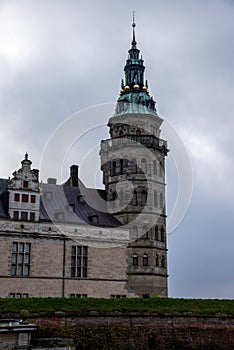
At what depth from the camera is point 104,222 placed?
151 ft

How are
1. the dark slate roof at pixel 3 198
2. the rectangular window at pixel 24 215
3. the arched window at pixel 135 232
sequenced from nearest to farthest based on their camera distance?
the dark slate roof at pixel 3 198
the rectangular window at pixel 24 215
the arched window at pixel 135 232

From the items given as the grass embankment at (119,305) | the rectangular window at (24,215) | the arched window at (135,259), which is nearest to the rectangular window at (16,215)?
the rectangular window at (24,215)

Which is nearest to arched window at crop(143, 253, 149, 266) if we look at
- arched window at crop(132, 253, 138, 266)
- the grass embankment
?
arched window at crop(132, 253, 138, 266)

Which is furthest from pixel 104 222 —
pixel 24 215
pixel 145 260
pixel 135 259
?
pixel 24 215

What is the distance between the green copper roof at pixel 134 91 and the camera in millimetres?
52062

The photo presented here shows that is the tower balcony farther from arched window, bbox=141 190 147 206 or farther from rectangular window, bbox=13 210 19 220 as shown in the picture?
rectangular window, bbox=13 210 19 220

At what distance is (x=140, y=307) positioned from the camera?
33.1 meters

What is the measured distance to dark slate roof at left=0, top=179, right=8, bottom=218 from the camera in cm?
4161

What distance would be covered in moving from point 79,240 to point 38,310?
45.6 ft

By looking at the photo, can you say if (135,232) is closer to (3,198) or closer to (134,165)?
(134,165)

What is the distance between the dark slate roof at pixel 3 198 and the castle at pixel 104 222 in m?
0.08

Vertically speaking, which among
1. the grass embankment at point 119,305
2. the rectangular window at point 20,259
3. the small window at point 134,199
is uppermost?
the small window at point 134,199

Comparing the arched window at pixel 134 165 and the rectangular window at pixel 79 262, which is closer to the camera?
the rectangular window at pixel 79 262

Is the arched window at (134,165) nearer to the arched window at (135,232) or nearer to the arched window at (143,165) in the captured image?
the arched window at (143,165)
